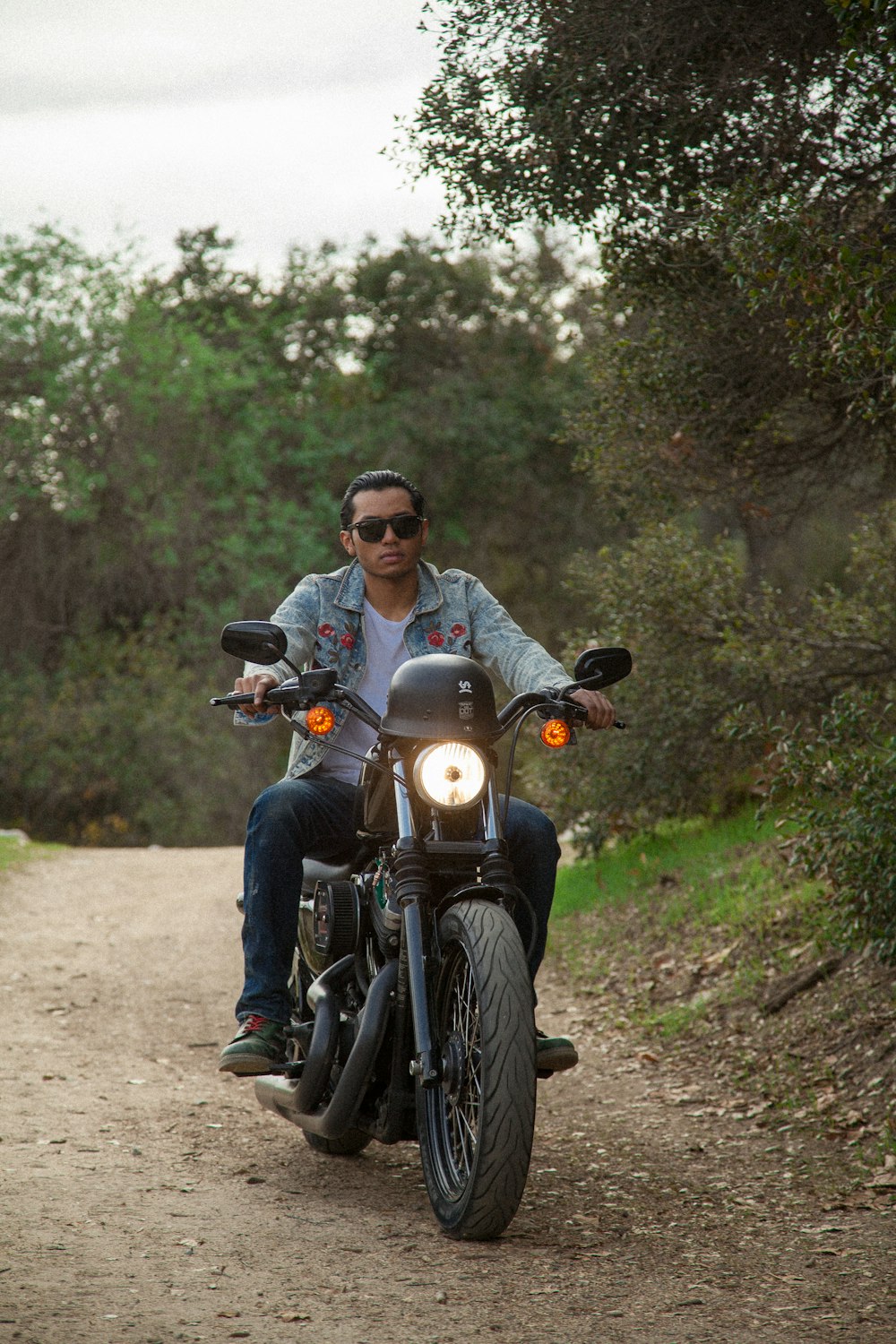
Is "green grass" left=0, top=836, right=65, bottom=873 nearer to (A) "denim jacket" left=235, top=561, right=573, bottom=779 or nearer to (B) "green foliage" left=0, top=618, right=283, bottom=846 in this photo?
(B) "green foliage" left=0, top=618, right=283, bottom=846

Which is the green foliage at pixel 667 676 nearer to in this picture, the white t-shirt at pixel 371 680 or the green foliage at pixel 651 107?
the green foliage at pixel 651 107

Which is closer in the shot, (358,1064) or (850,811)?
(358,1064)

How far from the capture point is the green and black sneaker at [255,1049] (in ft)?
13.8

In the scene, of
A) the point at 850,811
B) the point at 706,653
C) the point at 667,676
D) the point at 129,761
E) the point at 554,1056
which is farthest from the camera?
the point at 129,761

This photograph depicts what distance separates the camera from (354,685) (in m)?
4.71

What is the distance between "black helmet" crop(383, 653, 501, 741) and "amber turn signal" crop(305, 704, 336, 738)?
0.15m

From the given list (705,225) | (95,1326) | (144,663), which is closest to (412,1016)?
(95,1326)

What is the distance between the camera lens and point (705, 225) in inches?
230

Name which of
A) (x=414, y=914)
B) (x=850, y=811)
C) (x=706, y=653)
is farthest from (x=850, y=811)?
(x=706, y=653)

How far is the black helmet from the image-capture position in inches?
152

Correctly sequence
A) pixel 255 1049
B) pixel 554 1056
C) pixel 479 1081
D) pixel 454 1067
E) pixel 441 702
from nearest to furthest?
pixel 479 1081
pixel 454 1067
pixel 441 702
pixel 554 1056
pixel 255 1049

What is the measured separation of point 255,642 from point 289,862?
79 cm

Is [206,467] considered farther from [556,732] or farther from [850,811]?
[556,732]

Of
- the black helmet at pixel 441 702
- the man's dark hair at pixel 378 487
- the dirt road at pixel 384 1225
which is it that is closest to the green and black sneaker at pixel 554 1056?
the dirt road at pixel 384 1225
